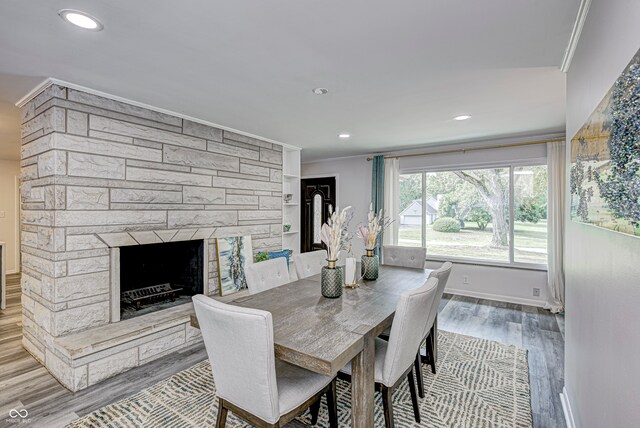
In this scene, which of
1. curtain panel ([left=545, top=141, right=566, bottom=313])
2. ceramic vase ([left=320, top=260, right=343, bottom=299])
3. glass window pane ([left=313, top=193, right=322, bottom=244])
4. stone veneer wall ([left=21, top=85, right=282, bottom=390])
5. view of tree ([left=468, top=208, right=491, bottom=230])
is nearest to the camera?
ceramic vase ([left=320, top=260, right=343, bottom=299])

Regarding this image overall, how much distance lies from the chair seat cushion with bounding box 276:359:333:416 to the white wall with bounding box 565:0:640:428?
1192mm

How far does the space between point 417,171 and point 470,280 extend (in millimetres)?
1934

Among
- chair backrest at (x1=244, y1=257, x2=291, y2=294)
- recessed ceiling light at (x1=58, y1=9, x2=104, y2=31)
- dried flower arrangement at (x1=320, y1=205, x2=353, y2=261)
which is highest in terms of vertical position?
recessed ceiling light at (x1=58, y1=9, x2=104, y2=31)

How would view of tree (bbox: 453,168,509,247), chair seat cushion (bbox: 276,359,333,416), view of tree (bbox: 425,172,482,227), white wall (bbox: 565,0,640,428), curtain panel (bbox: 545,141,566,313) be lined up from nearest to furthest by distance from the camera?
white wall (bbox: 565,0,640,428), chair seat cushion (bbox: 276,359,333,416), curtain panel (bbox: 545,141,566,313), view of tree (bbox: 453,168,509,247), view of tree (bbox: 425,172,482,227)

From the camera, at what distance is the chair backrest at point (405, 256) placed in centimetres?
335

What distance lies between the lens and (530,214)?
4391 mm

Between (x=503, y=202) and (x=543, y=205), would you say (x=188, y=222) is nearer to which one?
(x=503, y=202)

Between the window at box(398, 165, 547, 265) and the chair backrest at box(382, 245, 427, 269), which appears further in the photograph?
the window at box(398, 165, 547, 265)

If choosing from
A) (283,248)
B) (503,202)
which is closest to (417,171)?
(503,202)

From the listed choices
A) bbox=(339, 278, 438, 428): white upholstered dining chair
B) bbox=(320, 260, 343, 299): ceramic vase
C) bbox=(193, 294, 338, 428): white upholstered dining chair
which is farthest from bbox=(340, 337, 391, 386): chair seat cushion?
bbox=(320, 260, 343, 299): ceramic vase

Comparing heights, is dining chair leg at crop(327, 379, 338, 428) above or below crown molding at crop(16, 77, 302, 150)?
below

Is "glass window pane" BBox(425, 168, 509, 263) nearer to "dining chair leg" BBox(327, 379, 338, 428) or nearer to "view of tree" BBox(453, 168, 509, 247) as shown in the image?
"view of tree" BBox(453, 168, 509, 247)

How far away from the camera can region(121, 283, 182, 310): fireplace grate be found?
313 cm

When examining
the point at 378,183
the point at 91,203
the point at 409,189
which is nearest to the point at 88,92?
the point at 91,203
